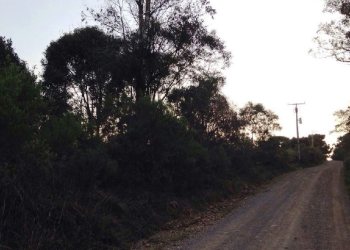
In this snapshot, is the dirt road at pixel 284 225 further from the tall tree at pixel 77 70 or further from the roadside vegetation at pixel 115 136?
the tall tree at pixel 77 70

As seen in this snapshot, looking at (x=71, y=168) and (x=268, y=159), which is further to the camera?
(x=268, y=159)

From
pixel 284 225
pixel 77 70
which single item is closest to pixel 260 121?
pixel 77 70

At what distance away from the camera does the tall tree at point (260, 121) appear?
162ft

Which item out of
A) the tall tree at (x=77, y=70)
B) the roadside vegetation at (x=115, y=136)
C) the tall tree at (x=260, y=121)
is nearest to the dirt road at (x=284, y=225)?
the roadside vegetation at (x=115, y=136)

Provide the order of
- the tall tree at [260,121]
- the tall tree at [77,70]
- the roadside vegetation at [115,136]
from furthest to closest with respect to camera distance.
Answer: the tall tree at [260,121], the tall tree at [77,70], the roadside vegetation at [115,136]

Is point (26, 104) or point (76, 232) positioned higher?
point (26, 104)

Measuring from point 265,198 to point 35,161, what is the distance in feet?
55.7

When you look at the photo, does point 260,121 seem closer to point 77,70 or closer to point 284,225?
point 77,70

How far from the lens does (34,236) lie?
454 inches

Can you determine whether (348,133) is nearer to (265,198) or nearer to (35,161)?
(265,198)

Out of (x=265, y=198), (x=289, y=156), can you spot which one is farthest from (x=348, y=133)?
(x=265, y=198)

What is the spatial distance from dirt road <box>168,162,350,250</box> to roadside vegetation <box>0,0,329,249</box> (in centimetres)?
239

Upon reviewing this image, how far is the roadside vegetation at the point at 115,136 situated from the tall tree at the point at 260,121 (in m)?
10.2

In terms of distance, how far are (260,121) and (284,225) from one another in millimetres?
34050
